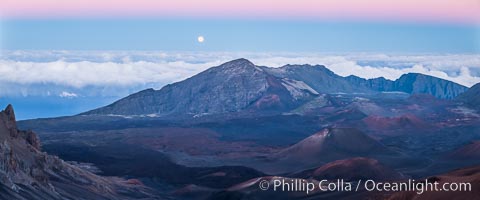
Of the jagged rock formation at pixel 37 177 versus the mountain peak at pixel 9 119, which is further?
the mountain peak at pixel 9 119

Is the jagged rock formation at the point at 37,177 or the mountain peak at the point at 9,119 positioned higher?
the mountain peak at the point at 9,119

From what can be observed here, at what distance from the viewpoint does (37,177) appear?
78500 millimetres

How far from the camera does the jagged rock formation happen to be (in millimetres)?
72625

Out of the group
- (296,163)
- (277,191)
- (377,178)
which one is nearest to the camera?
(277,191)

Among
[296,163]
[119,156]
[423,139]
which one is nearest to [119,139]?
[119,156]

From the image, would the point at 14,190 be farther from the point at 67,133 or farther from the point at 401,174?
the point at 67,133

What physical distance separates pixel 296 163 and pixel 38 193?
70.9m

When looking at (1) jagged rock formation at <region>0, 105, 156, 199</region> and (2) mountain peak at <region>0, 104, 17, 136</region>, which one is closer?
(1) jagged rock formation at <region>0, 105, 156, 199</region>

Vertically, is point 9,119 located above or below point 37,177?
above

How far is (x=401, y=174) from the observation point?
11281 centimetres

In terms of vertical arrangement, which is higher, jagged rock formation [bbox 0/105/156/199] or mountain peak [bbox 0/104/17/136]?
mountain peak [bbox 0/104/17/136]

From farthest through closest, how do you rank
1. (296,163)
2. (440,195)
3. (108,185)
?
1. (296,163)
2. (108,185)
3. (440,195)

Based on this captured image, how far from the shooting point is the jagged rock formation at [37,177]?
2859 inches

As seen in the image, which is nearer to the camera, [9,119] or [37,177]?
[37,177]
